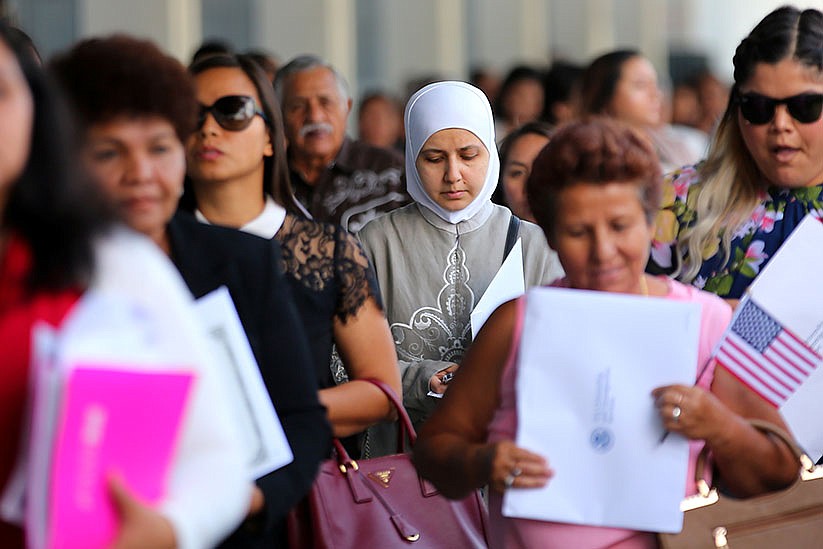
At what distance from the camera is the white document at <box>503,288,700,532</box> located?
303 cm

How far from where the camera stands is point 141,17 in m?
11.4

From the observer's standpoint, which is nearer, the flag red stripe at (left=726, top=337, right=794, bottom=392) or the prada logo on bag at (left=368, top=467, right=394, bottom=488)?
the flag red stripe at (left=726, top=337, right=794, bottom=392)

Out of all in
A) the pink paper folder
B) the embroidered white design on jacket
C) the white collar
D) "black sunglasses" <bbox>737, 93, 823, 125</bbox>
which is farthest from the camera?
the embroidered white design on jacket

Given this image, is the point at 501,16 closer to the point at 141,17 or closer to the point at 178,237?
the point at 141,17

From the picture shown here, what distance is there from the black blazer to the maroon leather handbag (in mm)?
393

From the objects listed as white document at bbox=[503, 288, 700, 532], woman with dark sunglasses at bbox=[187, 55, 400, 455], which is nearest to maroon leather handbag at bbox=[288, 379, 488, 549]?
woman with dark sunglasses at bbox=[187, 55, 400, 455]

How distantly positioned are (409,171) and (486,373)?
2135 mm

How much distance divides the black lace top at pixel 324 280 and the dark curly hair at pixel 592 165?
82cm

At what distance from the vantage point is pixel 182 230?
10.6 feet

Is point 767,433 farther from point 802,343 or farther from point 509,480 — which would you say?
point 509,480

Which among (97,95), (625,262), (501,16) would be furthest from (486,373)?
(501,16)

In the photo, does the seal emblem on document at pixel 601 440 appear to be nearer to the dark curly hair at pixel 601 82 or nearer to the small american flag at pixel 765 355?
the small american flag at pixel 765 355

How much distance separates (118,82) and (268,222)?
1.22 meters

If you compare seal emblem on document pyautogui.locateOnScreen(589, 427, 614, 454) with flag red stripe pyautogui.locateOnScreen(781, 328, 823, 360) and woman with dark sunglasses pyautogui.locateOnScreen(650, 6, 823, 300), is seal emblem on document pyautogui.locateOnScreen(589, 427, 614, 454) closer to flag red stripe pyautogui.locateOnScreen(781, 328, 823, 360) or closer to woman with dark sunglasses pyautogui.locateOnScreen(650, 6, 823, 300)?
flag red stripe pyautogui.locateOnScreen(781, 328, 823, 360)
